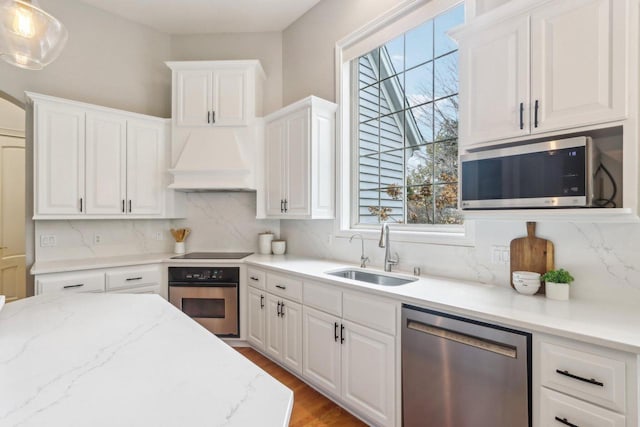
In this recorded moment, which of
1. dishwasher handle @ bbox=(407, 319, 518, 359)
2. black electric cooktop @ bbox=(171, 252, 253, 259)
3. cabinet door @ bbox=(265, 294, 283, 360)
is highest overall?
black electric cooktop @ bbox=(171, 252, 253, 259)

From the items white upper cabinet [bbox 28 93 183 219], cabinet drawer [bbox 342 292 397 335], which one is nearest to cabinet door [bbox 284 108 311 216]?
cabinet drawer [bbox 342 292 397 335]

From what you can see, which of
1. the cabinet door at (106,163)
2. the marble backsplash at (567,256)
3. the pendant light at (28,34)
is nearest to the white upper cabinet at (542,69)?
the marble backsplash at (567,256)

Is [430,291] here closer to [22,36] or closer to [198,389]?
[198,389]

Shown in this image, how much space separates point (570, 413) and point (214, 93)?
142 inches

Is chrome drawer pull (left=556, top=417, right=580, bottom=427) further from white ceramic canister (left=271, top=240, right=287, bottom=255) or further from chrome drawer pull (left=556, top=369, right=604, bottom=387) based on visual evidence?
white ceramic canister (left=271, top=240, right=287, bottom=255)

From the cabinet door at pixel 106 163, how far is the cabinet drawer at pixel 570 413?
11.7 feet

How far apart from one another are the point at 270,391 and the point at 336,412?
172 cm

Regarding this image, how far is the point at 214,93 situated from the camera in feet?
11.1

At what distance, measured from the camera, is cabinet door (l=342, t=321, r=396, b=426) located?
6.03 feet

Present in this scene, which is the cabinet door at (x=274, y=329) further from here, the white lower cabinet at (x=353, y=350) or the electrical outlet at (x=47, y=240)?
the electrical outlet at (x=47, y=240)

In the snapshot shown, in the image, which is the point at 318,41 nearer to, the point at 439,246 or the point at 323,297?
the point at 439,246

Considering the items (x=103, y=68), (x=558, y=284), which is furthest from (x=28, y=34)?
(x=558, y=284)

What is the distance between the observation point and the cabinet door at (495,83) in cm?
158

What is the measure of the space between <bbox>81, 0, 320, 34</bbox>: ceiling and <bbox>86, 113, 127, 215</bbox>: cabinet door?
127cm
